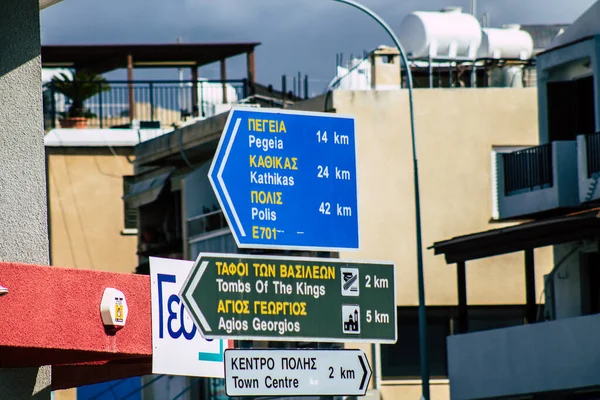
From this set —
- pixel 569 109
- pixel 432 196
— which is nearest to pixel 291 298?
pixel 569 109

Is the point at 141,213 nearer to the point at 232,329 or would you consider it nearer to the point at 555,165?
the point at 555,165

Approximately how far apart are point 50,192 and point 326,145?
45.1 metres

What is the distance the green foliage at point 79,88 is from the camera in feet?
184

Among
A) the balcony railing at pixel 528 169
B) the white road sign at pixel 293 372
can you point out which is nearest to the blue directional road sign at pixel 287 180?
the white road sign at pixel 293 372

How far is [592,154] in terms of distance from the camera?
28.9 m

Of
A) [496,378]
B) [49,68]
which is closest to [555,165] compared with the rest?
[496,378]

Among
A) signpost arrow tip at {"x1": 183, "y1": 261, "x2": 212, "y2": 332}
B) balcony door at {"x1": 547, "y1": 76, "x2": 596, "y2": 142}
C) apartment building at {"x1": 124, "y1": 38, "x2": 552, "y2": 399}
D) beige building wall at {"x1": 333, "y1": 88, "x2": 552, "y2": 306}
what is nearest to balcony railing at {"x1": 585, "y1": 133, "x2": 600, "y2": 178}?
balcony door at {"x1": 547, "y1": 76, "x2": 596, "y2": 142}

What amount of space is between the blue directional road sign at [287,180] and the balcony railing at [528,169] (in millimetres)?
20626

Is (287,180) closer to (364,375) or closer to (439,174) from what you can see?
(364,375)

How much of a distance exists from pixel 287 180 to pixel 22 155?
9.35ft

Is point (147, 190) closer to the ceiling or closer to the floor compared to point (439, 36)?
closer to the floor

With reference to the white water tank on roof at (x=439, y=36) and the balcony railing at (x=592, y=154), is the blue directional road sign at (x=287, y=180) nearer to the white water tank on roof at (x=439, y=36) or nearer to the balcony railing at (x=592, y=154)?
the balcony railing at (x=592, y=154)

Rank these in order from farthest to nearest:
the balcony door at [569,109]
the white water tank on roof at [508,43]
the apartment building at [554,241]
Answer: the white water tank on roof at [508,43], the balcony door at [569,109], the apartment building at [554,241]

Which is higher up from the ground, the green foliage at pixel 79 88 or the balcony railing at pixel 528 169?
the green foliage at pixel 79 88
